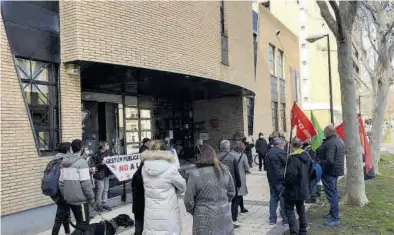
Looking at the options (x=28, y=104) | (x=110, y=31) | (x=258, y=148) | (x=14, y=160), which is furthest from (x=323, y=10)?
(x=258, y=148)

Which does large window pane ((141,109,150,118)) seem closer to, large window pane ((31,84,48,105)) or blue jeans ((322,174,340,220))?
large window pane ((31,84,48,105))

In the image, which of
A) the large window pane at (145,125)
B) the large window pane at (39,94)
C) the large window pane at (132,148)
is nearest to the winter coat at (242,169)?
the large window pane at (39,94)

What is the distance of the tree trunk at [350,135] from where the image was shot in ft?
29.8

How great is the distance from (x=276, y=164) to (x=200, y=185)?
3.01m

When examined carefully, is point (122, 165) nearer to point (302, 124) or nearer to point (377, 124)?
point (302, 124)

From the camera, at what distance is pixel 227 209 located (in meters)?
4.93

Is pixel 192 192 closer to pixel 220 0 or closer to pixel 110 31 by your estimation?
pixel 110 31

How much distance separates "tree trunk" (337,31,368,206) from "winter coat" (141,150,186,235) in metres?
5.40

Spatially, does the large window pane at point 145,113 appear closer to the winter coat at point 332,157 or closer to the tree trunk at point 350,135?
the tree trunk at point 350,135

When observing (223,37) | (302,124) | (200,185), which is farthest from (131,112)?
(200,185)

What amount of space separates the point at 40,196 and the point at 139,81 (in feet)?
17.7

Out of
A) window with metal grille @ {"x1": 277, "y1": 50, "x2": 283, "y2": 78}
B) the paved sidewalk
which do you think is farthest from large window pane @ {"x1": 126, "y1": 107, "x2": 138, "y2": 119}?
window with metal grille @ {"x1": 277, "y1": 50, "x2": 283, "y2": 78}

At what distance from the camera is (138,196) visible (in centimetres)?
563

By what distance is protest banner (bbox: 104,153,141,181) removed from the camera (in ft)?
30.7
